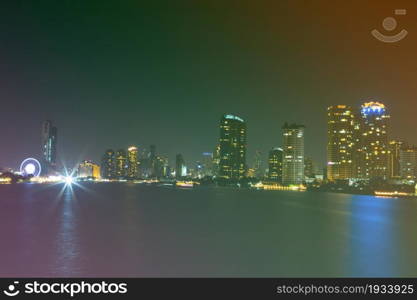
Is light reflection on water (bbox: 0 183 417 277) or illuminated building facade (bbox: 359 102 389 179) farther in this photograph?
illuminated building facade (bbox: 359 102 389 179)

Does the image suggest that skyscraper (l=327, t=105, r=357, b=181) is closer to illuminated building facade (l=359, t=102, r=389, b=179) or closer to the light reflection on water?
illuminated building facade (l=359, t=102, r=389, b=179)

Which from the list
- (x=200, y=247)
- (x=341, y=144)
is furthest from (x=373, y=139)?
(x=200, y=247)

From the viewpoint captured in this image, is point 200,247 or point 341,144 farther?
point 341,144

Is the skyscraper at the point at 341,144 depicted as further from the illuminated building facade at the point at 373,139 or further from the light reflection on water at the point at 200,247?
the light reflection on water at the point at 200,247

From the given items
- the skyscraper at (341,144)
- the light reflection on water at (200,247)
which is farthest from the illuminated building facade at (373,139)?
the light reflection on water at (200,247)

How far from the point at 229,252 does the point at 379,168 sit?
518ft

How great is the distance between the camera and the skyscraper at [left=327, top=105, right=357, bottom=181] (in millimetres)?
171000

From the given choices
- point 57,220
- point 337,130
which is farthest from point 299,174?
point 57,220

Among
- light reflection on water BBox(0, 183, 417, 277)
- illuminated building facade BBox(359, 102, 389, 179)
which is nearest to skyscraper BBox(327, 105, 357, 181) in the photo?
illuminated building facade BBox(359, 102, 389, 179)

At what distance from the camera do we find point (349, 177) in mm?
168375

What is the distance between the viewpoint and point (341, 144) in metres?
177

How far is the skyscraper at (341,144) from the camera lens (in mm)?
171000

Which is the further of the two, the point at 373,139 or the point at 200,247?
the point at 373,139

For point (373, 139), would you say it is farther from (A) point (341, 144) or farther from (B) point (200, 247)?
(B) point (200, 247)
